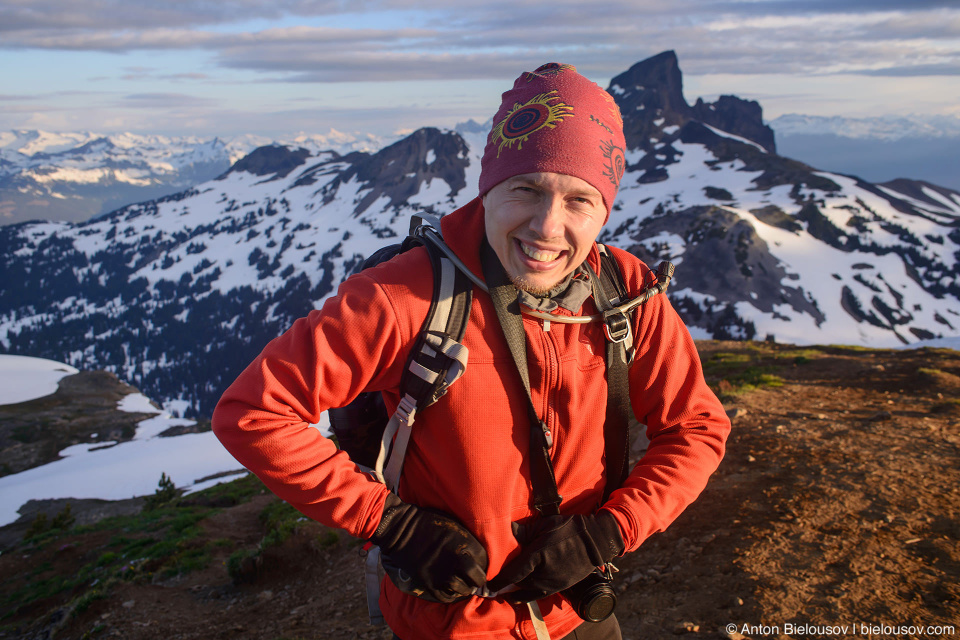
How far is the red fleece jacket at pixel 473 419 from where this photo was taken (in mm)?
2910

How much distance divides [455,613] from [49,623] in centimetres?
1302

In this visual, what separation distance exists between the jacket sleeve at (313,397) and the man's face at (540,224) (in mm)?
770

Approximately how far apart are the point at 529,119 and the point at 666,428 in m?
2.20

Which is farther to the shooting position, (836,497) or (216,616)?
(216,616)

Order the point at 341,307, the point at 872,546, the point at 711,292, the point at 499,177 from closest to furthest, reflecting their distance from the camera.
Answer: the point at 341,307 < the point at 499,177 < the point at 872,546 < the point at 711,292

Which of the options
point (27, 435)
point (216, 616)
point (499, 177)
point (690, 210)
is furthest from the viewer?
point (690, 210)

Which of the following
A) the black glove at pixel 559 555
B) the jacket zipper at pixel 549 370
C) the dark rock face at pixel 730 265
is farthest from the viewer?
the dark rock face at pixel 730 265

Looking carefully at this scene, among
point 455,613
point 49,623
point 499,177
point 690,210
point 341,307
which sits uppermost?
point 499,177

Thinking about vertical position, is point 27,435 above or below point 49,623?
below

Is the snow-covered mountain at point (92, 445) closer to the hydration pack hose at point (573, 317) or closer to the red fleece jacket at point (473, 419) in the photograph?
the red fleece jacket at point (473, 419)

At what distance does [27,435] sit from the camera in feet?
267

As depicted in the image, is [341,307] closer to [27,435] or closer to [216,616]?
[216,616]

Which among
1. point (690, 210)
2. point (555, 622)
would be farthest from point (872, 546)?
point (690, 210)

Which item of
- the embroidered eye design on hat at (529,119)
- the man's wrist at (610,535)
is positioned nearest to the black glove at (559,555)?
the man's wrist at (610,535)
